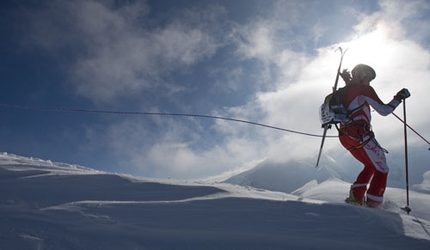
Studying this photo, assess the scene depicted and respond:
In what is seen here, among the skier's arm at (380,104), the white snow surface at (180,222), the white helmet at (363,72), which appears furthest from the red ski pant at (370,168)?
the white snow surface at (180,222)

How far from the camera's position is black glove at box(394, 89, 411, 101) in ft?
26.0

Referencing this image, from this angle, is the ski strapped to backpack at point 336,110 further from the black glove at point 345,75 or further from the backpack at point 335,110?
the black glove at point 345,75

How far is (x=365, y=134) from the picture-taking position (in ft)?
25.3

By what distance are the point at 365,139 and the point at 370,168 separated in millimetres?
707

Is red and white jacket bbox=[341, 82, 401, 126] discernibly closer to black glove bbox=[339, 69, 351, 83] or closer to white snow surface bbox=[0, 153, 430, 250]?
black glove bbox=[339, 69, 351, 83]

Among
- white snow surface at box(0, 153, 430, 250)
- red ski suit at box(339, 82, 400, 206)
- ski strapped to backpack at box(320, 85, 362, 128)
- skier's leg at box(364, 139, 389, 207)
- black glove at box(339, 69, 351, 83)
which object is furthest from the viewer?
black glove at box(339, 69, 351, 83)

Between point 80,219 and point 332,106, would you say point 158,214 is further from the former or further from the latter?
point 332,106

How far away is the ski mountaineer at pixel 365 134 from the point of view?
757 cm

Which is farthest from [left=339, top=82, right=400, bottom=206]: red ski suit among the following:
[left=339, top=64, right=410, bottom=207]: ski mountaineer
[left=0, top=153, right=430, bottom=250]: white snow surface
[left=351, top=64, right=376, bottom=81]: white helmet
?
[left=0, top=153, right=430, bottom=250]: white snow surface

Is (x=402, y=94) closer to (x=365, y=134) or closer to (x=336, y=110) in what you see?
(x=365, y=134)

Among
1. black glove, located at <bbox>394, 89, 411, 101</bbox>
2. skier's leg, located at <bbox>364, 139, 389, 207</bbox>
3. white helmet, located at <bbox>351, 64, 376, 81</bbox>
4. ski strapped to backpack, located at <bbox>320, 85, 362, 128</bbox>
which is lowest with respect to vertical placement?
skier's leg, located at <bbox>364, 139, 389, 207</bbox>

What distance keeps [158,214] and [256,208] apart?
1.43m

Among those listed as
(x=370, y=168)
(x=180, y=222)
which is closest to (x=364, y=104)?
(x=370, y=168)

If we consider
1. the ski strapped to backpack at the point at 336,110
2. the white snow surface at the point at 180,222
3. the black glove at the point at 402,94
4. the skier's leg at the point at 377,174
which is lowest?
the white snow surface at the point at 180,222
